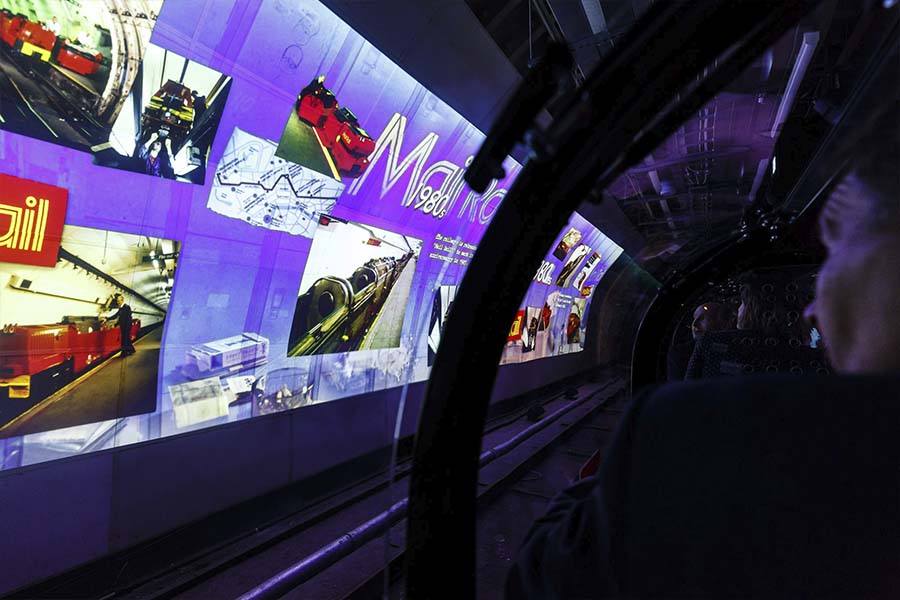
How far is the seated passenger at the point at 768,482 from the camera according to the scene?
25.0 inches

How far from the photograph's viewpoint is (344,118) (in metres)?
4.99

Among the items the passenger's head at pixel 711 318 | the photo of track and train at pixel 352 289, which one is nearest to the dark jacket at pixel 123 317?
the photo of track and train at pixel 352 289

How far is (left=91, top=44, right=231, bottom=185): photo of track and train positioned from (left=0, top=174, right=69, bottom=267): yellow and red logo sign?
16.9 inches

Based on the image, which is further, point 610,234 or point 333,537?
point 610,234

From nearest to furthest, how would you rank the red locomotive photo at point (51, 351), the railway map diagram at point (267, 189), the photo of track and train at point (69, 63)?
the photo of track and train at point (69, 63)
the red locomotive photo at point (51, 351)
the railway map diagram at point (267, 189)

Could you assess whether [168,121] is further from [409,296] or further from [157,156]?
[409,296]

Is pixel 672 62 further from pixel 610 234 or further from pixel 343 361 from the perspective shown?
pixel 610 234

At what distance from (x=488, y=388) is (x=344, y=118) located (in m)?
4.78

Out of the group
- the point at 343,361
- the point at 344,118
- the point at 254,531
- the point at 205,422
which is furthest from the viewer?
the point at 343,361

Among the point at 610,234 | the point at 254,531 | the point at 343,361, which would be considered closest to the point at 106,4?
the point at 343,361

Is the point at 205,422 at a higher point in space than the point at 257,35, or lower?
lower

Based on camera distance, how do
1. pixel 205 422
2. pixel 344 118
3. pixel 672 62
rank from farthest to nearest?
1. pixel 344 118
2. pixel 205 422
3. pixel 672 62

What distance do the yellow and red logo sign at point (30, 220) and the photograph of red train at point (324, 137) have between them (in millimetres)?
1958

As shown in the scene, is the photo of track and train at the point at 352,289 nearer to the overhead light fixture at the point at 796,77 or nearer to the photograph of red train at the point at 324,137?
the photograph of red train at the point at 324,137
